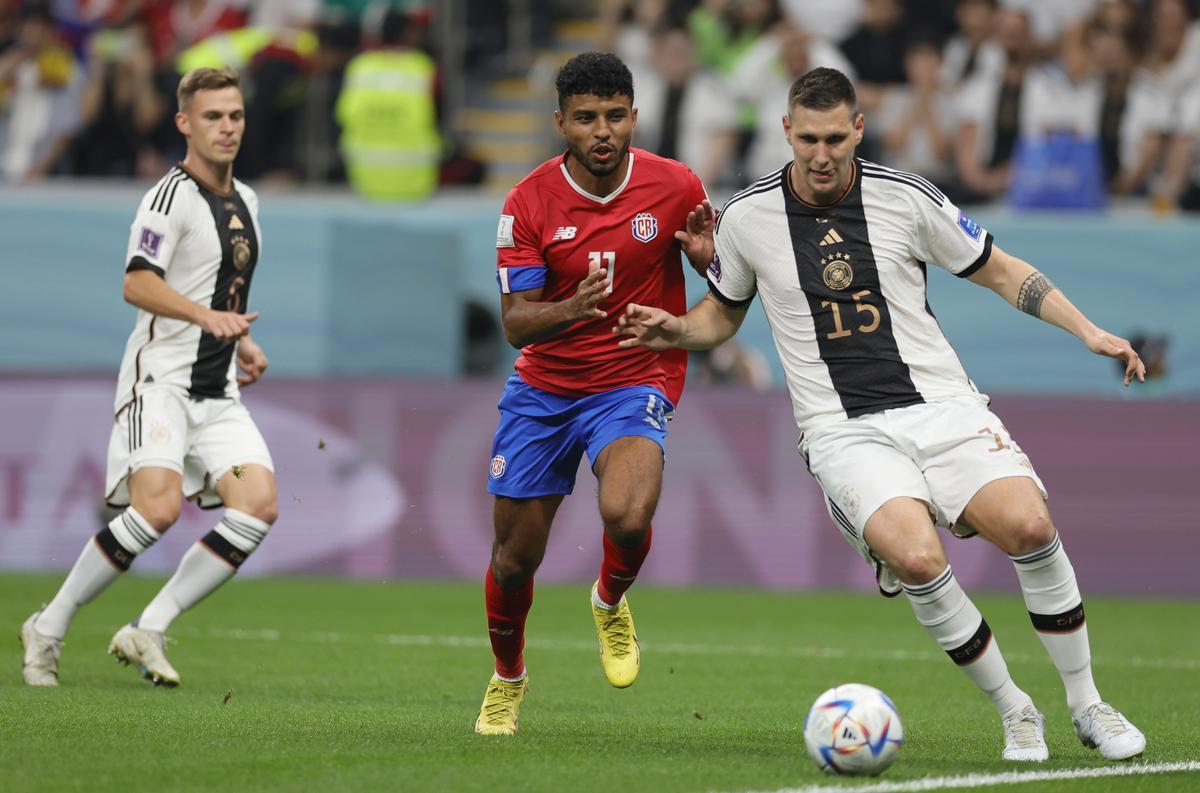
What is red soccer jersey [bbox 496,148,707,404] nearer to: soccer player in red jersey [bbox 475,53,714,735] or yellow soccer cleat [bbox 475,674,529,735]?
soccer player in red jersey [bbox 475,53,714,735]

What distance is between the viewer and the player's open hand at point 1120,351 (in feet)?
21.2

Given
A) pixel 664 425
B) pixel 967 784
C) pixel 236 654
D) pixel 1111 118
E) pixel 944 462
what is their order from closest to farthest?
pixel 967 784
pixel 944 462
pixel 664 425
pixel 236 654
pixel 1111 118

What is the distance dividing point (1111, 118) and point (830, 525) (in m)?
4.43

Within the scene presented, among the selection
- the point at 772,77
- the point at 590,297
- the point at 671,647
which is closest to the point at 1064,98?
the point at 772,77

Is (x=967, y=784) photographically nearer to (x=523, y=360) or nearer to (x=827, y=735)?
(x=827, y=735)

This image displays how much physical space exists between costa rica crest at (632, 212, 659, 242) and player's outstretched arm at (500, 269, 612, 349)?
0.32 m

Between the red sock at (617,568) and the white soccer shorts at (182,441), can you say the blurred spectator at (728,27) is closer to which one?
the white soccer shorts at (182,441)

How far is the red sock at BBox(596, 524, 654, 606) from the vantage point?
7539 mm

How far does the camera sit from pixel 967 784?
19.2 ft

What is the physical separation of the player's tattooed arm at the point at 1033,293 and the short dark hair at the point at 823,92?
0.90 metres

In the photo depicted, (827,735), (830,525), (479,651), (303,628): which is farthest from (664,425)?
(830,525)

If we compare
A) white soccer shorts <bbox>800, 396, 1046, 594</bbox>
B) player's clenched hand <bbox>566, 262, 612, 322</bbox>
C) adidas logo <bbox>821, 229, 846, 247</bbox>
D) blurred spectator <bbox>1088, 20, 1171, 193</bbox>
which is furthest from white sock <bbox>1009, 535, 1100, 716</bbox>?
blurred spectator <bbox>1088, 20, 1171, 193</bbox>

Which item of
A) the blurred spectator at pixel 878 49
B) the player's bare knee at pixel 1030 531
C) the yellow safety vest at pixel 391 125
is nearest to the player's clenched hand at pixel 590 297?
the player's bare knee at pixel 1030 531

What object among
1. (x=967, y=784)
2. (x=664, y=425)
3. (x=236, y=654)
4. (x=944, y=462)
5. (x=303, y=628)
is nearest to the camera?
(x=967, y=784)
